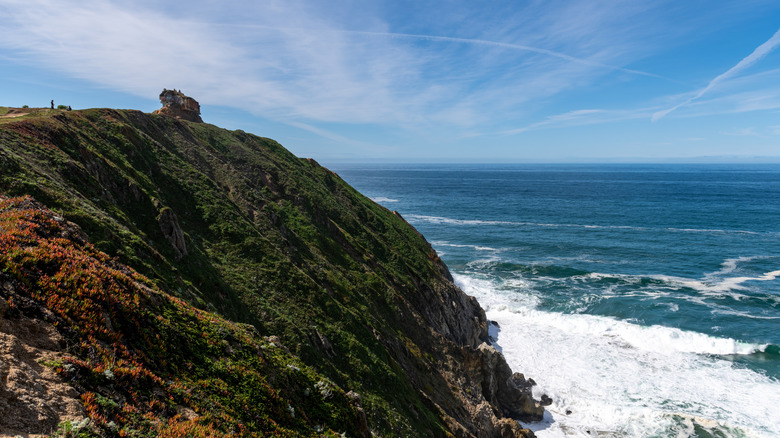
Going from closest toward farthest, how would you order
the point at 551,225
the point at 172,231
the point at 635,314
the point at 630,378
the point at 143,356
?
the point at 143,356, the point at 172,231, the point at 630,378, the point at 635,314, the point at 551,225

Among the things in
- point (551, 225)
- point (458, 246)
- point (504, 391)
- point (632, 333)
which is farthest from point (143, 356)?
point (551, 225)

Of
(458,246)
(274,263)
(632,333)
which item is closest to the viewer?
(274,263)

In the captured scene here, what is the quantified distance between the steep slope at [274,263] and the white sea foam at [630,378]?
163 inches

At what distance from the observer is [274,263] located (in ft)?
84.3

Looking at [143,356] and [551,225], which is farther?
[551,225]

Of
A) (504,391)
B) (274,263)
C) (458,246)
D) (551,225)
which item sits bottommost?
(504,391)

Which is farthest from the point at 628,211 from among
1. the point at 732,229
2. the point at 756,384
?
the point at 756,384

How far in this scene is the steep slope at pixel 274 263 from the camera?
723 inches

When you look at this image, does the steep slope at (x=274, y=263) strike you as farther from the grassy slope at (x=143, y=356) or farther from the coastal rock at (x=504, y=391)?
the grassy slope at (x=143, y=356)

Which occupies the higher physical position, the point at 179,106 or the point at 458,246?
the point at 179,106

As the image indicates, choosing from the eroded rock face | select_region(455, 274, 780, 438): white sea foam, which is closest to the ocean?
select_region(455, 274, 780, 438): white sea foam

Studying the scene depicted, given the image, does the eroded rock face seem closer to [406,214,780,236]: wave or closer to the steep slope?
the steep slope

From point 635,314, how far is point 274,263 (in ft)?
151

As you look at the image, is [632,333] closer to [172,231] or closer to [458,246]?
[458,246]
